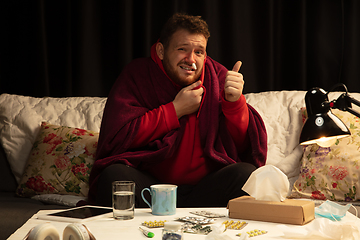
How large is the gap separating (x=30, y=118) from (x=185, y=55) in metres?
0.88

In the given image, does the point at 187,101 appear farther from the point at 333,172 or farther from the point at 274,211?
the point at 274,211

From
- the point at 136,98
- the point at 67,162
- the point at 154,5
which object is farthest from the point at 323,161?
the point at 154,5

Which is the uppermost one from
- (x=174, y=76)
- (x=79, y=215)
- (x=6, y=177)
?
(x=174, y=76)

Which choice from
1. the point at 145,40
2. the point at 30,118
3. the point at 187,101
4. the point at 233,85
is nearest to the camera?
the point at 233,85

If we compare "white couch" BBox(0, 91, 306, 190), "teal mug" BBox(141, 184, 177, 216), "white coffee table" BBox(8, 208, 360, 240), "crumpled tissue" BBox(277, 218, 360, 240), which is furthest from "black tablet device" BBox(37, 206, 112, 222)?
"white couch" BBox(0, 91, 306, 190)

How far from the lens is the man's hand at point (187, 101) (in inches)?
62.2

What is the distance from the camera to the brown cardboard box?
860 mm

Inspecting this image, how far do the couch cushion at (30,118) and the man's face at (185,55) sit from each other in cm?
53

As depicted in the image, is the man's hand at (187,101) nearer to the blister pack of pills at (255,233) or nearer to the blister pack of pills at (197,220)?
the blister pack of pills at (197,220)

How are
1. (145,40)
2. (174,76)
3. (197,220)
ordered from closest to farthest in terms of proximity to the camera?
1. (197,220)
2. (174,76)
3. (145,40)

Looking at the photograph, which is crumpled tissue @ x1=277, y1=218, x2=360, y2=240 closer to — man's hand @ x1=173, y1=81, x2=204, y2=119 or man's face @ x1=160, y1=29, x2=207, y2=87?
man's hand @ x1=173, y1=81, x2=204, y2=119

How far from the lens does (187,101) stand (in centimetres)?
158

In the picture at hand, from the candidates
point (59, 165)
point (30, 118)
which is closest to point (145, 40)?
point (30, 118)

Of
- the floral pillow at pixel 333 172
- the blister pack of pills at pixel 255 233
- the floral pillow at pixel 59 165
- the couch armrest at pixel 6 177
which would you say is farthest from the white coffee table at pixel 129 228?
the couch armrest at pixel 6 177
